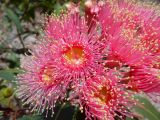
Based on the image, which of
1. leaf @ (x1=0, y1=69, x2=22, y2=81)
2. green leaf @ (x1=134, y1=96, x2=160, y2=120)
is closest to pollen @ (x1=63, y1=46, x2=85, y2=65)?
green leaf @ (x1=134, y1=96, x2=160, y2=120)

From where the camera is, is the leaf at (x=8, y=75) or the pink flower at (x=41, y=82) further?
the leaf at (x=8, y=75)

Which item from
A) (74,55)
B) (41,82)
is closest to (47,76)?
(41,82)

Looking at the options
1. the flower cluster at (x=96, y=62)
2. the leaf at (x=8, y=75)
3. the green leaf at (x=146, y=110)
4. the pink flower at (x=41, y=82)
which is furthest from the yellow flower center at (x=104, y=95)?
the leaf at (x=8, y=75)

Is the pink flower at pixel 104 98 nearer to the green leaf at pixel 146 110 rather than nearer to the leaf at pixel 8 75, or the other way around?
the green leaf at pixel 146 110

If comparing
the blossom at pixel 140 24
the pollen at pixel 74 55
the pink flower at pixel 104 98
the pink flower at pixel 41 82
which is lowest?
the pink flower at pixel 104 98

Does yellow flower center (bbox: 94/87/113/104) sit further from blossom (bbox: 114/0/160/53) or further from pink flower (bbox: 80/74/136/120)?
blossom (bbox: 114/0/160/53)

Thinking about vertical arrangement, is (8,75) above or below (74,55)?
above

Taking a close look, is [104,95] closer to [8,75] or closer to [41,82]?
[41,82]
